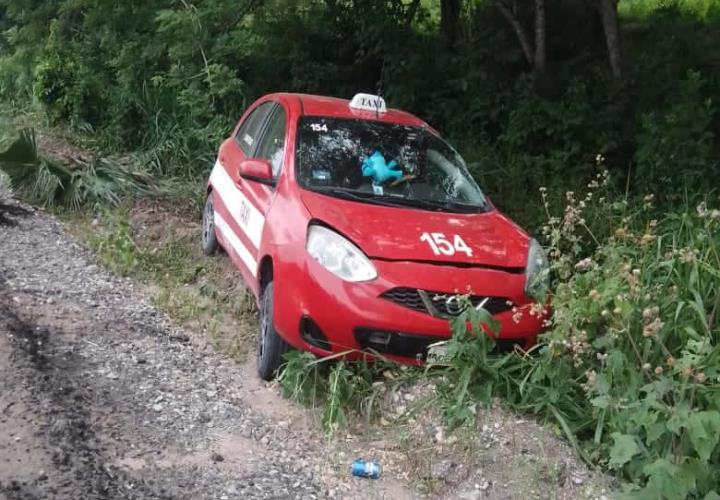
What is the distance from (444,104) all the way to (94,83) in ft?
18.0

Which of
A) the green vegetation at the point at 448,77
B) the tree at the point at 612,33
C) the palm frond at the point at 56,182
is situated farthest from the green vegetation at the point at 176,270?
the tree at the point at 612,33

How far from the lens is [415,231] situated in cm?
529

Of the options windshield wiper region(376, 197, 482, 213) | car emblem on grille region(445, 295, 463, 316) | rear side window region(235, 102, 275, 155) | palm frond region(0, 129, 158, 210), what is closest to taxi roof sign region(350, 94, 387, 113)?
rear side window region(235, 102, 275, 155)

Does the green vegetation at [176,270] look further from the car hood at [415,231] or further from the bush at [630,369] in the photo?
the bush at [630,369]

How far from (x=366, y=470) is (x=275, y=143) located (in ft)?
9.07

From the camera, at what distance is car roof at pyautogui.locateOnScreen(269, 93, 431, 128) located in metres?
6.49

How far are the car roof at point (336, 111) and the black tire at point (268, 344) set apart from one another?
5.19 ft

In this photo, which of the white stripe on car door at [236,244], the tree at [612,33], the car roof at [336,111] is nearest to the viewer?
the white stripe on car door at [236,244]

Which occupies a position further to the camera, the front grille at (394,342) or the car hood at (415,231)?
the car hood at (415,231)

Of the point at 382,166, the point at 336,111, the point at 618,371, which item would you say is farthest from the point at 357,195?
the point at 618,371

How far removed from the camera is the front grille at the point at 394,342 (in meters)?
4.85

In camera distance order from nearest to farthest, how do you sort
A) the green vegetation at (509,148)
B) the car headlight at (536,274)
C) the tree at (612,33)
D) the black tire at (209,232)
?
the green vegetation at (509,148)
the car headlight at (536,274)
the black tire at (209,232)
the tree at (612,33)

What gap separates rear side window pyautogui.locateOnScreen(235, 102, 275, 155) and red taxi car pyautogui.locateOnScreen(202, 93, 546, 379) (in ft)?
0.39

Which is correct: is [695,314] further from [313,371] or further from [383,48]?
[383,48]
